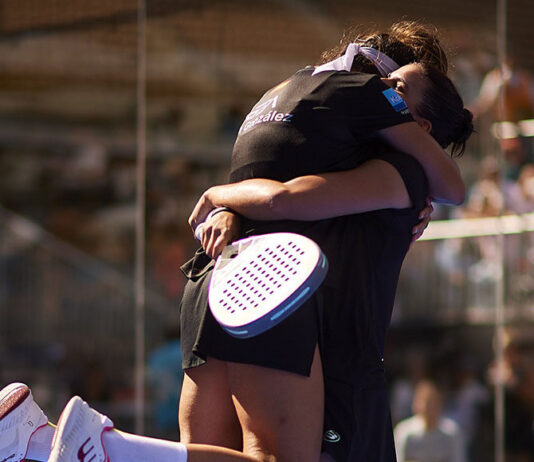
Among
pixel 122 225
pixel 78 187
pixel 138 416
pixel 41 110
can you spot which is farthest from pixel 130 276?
pixel 138 416

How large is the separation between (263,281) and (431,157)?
53 cm

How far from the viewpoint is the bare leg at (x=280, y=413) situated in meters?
1.94

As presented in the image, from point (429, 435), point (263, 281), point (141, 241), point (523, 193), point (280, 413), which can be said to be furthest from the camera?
point (429, 435)

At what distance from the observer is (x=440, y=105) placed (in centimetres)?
224

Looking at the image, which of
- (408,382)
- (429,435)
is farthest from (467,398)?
(408,382)

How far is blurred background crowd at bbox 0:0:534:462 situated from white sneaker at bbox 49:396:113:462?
2667 mm

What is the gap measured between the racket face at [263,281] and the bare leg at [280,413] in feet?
0.65

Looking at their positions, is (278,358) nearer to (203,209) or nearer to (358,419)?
(358,419)

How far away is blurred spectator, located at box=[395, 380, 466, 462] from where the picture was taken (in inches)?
211

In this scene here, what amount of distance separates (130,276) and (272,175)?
498cm

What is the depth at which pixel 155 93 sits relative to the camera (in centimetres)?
646

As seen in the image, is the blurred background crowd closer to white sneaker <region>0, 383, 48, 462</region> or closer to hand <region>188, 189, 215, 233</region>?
hand <region>188, 189, 215, 233</region>

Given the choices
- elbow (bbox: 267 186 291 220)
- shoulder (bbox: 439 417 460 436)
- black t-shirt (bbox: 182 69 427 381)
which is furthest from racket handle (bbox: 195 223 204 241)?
shoulder (bbox: 439 417 460 436)

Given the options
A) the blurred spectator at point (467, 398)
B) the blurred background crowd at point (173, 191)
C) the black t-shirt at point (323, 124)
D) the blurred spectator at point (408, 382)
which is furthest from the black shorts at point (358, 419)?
the blurred spectator at point (408, 382)
